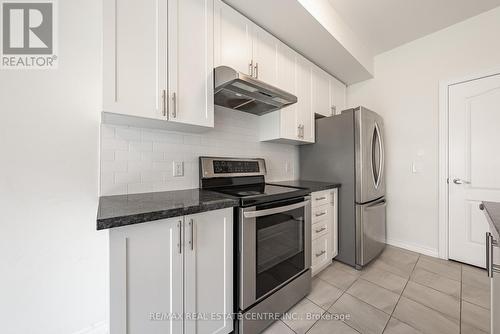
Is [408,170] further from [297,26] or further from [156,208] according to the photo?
[156,208]

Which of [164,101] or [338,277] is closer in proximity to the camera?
[164,101]

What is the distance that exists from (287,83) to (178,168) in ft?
4.66

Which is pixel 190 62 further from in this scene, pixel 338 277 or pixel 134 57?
pixel 338 277

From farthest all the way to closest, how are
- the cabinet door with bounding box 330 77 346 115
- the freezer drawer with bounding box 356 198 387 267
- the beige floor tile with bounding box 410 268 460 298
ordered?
the cabinet door with bounding box 330 77 346 115 < the freezer drawer with bounding box 356 198 387 267 < the beige floor tile with bounding box 410 268 460 298

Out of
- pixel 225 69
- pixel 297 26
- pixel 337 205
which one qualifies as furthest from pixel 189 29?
pixel 337 205

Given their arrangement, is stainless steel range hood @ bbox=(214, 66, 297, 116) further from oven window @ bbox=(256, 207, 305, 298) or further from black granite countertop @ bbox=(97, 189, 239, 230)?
oven window @ bbox=(256, 207, 305, 298)

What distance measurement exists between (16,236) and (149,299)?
88cm

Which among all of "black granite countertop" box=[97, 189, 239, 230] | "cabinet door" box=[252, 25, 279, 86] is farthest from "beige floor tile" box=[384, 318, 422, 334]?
"cabinet door" box=[252, 25, 279, 86]

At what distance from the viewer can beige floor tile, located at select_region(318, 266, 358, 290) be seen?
6.21 ft

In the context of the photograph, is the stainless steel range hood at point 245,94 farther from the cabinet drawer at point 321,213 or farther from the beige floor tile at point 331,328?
the beige floor tile at point 331,328

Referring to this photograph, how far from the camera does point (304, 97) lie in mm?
2344

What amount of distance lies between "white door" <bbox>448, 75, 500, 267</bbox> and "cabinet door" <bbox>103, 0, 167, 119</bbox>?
312 centimetres

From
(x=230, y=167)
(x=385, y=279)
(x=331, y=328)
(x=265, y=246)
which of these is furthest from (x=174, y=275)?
(x=385, y=279)

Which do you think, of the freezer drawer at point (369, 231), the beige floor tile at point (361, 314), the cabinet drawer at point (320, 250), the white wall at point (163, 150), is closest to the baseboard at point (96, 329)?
the white wall at point (163, 150)
